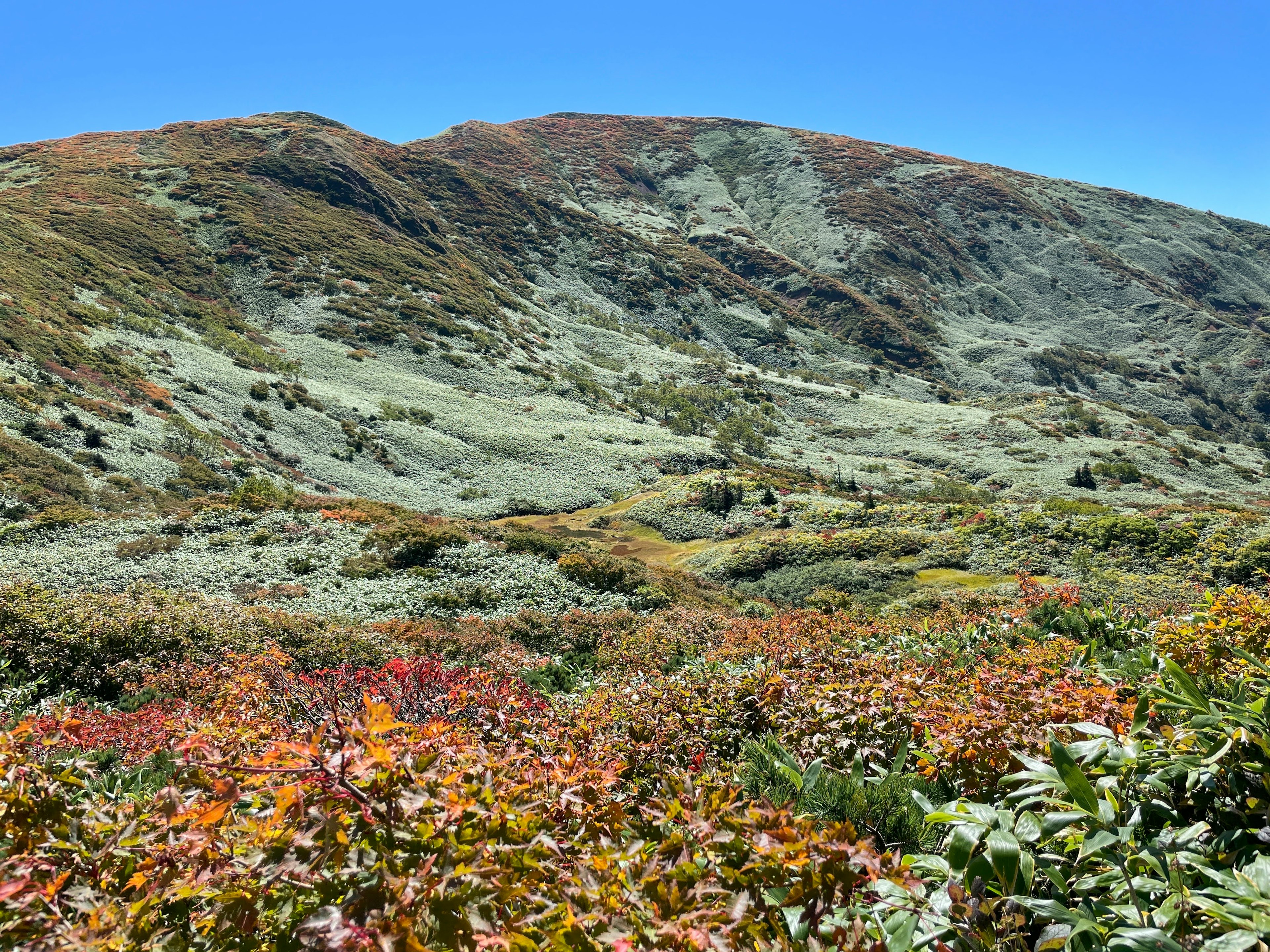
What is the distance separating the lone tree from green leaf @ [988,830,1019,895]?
4583 centimetres

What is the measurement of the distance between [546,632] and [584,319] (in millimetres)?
73048

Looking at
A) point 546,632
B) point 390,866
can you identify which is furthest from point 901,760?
point 546,632

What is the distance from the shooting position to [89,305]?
43.5 meters

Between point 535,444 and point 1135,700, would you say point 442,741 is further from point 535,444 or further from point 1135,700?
point 535,444

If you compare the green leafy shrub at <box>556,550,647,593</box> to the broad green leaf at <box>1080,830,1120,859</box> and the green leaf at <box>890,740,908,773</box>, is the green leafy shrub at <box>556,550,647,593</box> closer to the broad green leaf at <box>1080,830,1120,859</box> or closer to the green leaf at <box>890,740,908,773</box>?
the green leaf at <box>890,740,908,773</box>

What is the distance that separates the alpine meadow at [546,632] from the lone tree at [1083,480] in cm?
31

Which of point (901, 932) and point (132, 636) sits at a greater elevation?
point (901, 932)

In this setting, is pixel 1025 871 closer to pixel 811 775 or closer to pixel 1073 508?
pixel 811 775

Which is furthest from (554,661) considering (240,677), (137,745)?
(137,745)

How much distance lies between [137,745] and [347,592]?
10.1 m

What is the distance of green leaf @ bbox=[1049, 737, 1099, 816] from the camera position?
1.95 m

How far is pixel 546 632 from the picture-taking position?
1255cm

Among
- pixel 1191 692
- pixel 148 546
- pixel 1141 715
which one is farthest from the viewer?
pixel 148 546

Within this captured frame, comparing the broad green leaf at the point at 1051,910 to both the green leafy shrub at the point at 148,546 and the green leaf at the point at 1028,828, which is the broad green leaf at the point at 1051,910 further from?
the green leafy shrub at the point at 148,546
